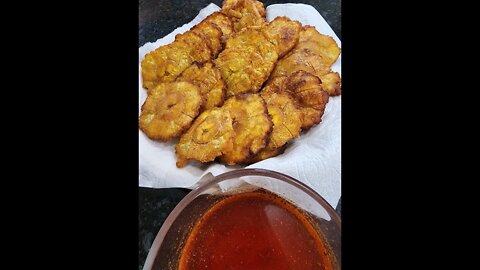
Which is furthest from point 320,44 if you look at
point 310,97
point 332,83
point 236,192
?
point 236,192

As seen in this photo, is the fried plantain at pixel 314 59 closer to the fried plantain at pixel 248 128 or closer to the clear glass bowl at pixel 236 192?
the fried plantain at pixel 248 128

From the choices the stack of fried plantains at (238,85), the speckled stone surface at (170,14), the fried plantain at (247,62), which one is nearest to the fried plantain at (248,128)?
the stack of fried plantains at (238,85)

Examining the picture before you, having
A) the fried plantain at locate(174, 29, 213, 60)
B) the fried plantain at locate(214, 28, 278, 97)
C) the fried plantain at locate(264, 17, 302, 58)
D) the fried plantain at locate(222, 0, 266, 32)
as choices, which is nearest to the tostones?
the fried plantain at locate(214, 28, 278, 97)

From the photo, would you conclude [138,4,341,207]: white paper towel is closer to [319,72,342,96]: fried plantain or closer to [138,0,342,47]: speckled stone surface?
[319,72,342,96]: fried plantain

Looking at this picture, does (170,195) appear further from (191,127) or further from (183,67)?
(183,67)

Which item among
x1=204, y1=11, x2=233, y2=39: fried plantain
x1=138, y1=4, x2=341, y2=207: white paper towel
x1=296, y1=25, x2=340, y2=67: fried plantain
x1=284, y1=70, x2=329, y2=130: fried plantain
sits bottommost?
x1=138, y1=4, x2=341, y2=207: white paper towel

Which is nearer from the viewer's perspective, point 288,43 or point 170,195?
point 170,195

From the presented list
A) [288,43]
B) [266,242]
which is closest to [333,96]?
[288,43]

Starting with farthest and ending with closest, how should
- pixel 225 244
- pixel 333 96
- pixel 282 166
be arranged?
pixel 333 96 → pixel 282 166 → pixel 225 244
